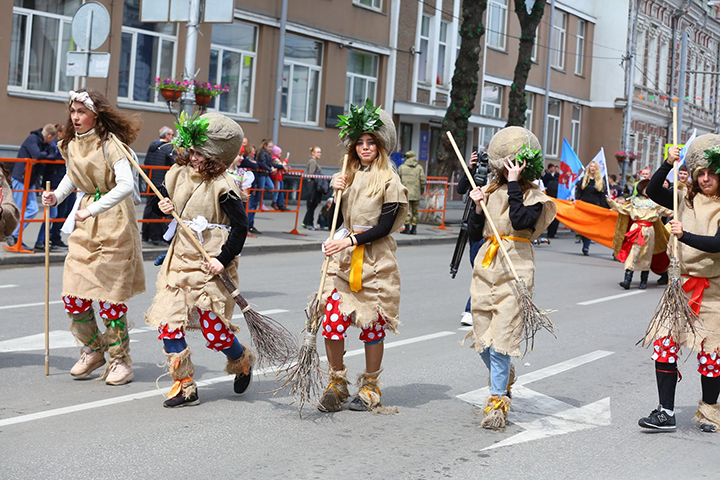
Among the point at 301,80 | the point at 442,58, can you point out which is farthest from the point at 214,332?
the point at 442,58

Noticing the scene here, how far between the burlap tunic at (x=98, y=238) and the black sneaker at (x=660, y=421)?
11.3 feet

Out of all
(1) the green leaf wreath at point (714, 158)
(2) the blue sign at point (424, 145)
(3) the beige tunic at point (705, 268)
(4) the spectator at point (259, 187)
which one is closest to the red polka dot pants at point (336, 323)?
(3) the beige tunic at point (705, 268)

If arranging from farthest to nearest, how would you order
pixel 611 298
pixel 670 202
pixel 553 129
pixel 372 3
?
pixel 553 129
pixel 372 3
pixel 611 298
pixel 670 202

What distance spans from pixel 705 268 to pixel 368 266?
2.05 metres

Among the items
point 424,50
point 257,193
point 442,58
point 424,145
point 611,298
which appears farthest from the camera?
point 442,58

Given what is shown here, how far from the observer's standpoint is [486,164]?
6676mm

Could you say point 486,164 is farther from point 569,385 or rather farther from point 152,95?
point 152,95

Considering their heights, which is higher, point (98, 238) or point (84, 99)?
point (84, 99)

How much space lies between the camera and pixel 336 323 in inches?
229

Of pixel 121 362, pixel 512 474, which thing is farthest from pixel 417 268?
pixel 512 474

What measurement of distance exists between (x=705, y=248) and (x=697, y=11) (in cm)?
5615

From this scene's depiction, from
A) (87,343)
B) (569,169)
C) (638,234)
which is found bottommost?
(87,343)

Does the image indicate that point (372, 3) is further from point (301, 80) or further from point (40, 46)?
point (40, 46)

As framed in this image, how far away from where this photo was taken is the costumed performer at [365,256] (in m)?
5.84
